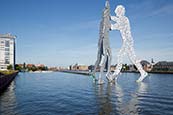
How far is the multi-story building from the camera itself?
527ft

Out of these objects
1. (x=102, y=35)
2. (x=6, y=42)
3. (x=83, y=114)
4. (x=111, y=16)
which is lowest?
(x=83, y=114)

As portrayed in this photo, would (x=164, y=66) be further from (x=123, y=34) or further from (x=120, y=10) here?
(x=120, y=10)

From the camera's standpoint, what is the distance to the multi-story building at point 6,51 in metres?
161

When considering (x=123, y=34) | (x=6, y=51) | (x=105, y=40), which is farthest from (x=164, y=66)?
(x=105, y=40)

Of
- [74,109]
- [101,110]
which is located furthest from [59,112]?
[101,110]

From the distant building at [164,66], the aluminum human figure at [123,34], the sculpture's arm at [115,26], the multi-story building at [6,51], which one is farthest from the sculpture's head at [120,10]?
the multi-story building at [6,51]

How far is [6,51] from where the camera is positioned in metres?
164

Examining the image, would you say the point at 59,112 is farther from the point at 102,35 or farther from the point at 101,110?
the point at 102,35

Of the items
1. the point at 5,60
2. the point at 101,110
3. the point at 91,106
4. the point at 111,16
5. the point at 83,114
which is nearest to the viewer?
the point at 83,114

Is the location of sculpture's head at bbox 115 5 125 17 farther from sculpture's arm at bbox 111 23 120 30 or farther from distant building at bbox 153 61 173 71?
distant building at bbox 153 61 173 71

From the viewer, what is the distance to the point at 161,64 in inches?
6570

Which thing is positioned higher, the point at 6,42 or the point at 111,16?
the point at 6,42

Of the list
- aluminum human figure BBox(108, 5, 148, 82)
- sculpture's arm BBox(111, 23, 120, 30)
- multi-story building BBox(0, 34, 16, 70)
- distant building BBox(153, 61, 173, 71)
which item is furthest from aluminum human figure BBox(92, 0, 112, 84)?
multi-story building BBox(0, 34, 16, 70)

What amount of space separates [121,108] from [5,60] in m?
153
